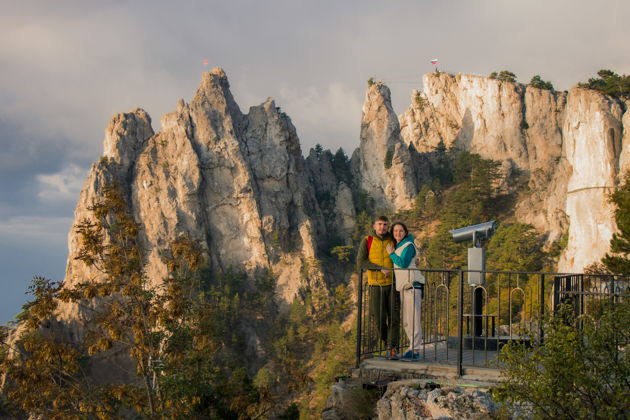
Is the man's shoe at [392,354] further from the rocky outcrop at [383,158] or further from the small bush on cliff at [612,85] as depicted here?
the rocky outcrop at [383,158]

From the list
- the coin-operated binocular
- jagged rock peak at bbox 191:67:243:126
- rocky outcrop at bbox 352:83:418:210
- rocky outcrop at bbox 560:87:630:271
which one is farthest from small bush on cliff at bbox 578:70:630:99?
the coin-operated binocular

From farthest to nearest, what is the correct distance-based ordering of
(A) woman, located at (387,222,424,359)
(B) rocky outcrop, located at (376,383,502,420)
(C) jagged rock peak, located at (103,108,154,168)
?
(C) jagged rock peak, located at (103,108,154,168) < (A) woman, located at (387,222,424,359) < (B) rocky outcrop, located at (376,383,502,420)

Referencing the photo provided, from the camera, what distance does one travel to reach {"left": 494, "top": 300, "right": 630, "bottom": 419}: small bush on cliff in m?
3.92

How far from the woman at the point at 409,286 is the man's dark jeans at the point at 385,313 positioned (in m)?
0.16

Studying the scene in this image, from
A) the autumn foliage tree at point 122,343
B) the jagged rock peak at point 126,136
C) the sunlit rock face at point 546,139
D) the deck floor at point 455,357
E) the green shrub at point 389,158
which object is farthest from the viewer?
the green shrub at point 389,158

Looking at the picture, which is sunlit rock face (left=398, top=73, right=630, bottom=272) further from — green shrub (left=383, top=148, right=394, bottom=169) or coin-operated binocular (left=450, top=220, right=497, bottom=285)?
coin-operated binocular (left=450, top=220, right=497, bottom=285)

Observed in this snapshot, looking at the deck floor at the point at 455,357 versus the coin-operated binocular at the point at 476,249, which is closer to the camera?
the deck floor at the point at 455,357

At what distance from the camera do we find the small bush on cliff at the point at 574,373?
392 centimetres

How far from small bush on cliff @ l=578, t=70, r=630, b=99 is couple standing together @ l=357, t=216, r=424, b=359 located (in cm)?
4423

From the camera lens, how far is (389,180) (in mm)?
62344

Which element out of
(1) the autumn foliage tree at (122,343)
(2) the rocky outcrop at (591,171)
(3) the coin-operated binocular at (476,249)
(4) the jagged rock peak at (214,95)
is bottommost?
(1) the autumn foliage tree at (122,343)

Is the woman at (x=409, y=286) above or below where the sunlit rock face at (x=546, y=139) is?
below

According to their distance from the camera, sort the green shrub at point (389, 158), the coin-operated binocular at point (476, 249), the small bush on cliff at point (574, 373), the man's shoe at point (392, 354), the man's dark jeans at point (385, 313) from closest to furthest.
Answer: the small bush on cliff at point (574, 373)
the man's shoe at point (392, 354)
the man's dark jeans at point (385, 313)
the coin-operated binocular at point (476, 249)
the green shrub at point (389, 158)

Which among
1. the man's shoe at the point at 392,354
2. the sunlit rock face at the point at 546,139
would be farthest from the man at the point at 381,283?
the sunlit rock face at the point at 546,139
